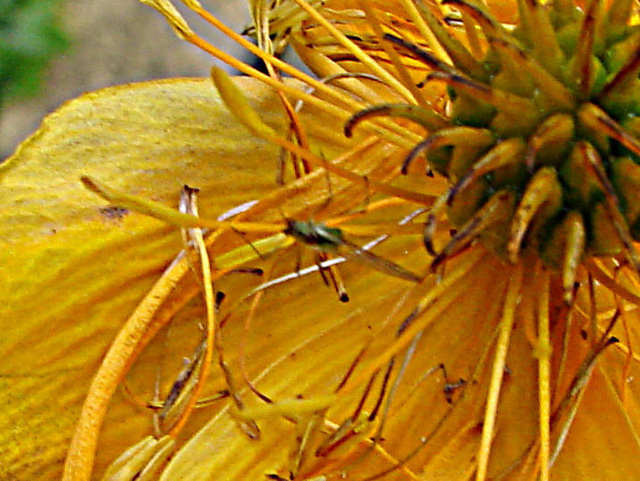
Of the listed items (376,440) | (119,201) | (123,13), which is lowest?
(376,440)

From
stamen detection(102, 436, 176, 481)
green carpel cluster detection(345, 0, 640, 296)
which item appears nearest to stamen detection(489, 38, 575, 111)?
green carpel cluster detection(345, 0, 640, 296)

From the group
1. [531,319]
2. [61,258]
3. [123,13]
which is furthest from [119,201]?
[123,13]

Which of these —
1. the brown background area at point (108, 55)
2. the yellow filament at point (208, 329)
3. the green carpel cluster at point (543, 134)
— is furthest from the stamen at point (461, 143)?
the brown background area at point (108, 55)

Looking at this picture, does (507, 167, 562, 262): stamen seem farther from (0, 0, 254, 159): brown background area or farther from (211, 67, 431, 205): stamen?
(0, 0, 254, 159): brown background area

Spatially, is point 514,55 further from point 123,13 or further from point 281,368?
point 123,13

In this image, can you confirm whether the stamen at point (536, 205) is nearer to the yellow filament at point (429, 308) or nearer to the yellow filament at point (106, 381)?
the yellow filament at point (429, 308)

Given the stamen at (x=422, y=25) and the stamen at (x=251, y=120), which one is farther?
the stamen at (x=422, y=25)
